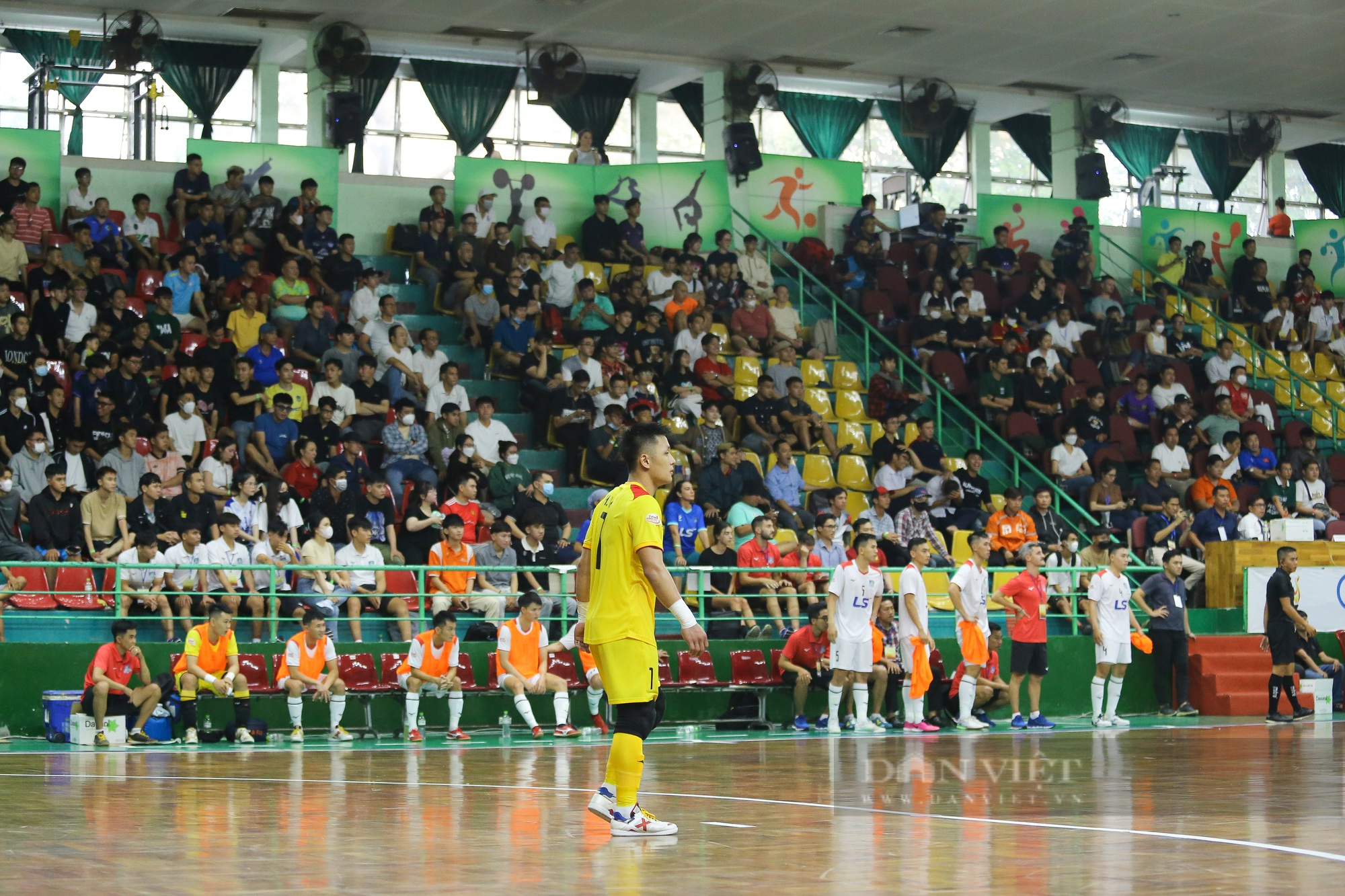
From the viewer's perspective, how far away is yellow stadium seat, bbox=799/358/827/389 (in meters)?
24.4

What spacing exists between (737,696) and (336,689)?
14.5 feet

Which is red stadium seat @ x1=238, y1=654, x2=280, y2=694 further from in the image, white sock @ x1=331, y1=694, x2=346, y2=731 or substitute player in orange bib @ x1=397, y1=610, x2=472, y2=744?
substitute player in orange bib @ x1=397, y1=610, x2=472, y2=744

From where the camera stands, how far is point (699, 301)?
24.5 metres

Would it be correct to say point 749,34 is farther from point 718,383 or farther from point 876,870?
point 876,870

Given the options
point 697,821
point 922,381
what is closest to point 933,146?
point 922,381

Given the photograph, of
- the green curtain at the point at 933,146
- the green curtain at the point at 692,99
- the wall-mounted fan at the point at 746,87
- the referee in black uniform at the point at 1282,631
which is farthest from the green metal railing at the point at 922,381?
the green curtain at the point at 933,146

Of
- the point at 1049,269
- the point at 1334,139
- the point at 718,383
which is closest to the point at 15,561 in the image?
the point at 718,383

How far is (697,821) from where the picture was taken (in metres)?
8.85

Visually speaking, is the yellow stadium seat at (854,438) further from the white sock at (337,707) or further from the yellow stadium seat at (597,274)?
the white sock at (337,707)

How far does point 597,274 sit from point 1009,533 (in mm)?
7455

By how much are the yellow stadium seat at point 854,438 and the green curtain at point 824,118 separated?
815 centimetres

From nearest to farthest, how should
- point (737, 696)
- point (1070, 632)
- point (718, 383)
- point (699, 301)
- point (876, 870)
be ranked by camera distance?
point (876, 870), point (737, 696), point (1070, 632), point (718, 383), point (699, 301)

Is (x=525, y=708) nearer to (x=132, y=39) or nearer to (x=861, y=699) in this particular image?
(x=861, y=699)

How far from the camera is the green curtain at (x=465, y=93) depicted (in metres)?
27.8
